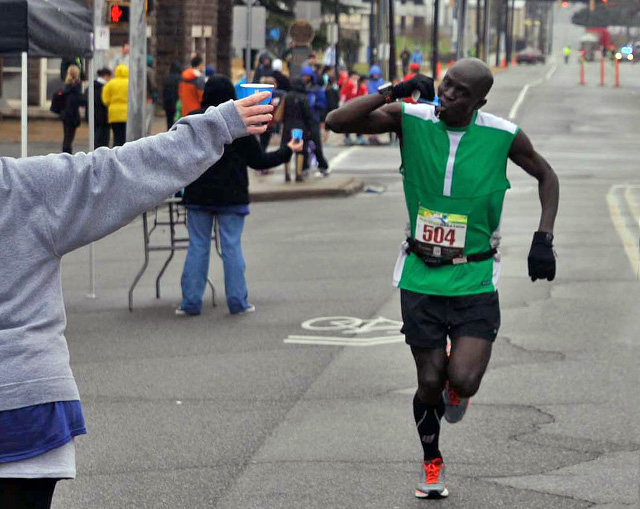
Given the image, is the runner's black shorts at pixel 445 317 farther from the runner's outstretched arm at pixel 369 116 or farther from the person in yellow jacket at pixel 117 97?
the person in yellow jacket at pixel 117 97

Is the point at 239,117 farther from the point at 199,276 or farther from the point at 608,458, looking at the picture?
the point at 199,276

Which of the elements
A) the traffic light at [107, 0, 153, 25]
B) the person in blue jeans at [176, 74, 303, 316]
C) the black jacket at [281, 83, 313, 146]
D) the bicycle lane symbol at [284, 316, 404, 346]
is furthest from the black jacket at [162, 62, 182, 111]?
the bicycle lane symbol at [284, 316, 404, 346]

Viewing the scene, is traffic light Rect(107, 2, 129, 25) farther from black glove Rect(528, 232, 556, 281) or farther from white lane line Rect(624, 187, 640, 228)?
black glove Rect(528, 232, 556, 281)

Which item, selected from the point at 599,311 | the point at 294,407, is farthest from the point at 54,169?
the point at 599,311

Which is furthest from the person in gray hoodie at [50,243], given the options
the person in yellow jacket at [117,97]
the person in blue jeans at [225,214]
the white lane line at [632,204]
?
the person in yellow jacket at [117,97]

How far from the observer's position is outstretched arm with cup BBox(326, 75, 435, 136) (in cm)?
600

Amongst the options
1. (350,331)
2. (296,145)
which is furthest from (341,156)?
(296,145)

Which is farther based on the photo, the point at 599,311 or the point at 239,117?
the point at 599,311

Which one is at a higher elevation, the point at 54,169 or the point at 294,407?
the point at 54,169

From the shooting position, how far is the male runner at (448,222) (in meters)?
5.99

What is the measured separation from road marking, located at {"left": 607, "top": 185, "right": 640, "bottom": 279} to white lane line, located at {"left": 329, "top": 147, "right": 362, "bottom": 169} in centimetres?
665

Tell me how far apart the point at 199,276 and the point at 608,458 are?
5.01m

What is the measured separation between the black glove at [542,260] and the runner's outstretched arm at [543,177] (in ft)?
0.30

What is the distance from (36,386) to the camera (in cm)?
355
